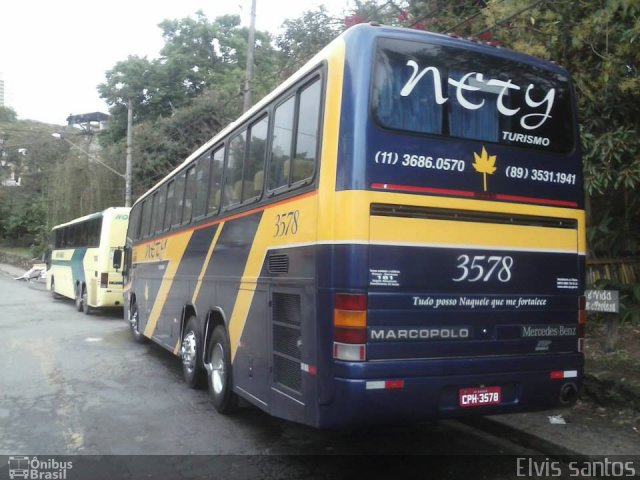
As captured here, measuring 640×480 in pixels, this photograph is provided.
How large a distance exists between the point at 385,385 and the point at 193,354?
415cm

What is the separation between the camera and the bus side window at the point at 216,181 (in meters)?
7.07

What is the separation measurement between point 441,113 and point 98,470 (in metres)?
4.04

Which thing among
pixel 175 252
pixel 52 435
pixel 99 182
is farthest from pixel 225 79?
pixel 52 435

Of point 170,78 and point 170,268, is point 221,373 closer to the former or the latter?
point 170,268

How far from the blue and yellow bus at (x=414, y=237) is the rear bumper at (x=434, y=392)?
0.01m

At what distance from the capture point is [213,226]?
704 cm

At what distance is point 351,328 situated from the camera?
418 centimetres

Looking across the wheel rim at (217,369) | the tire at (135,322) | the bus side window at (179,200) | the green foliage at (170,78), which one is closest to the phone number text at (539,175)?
the wheel rim at (217,369)

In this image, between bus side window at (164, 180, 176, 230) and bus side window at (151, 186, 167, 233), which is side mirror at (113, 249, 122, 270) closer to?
bus side window at (151, 186, 167, 233)

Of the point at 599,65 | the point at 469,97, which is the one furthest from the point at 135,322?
the point at 599,65

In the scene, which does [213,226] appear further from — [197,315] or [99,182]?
[99,182]

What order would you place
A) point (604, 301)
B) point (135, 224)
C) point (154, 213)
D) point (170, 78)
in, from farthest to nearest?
1. point (170, 78)
2. point (135, 224)
3. point (154, 213)
4. point (604, 301)

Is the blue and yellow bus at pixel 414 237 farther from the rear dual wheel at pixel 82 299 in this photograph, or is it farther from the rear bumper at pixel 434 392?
the rear dual wheel at pixel 82 299

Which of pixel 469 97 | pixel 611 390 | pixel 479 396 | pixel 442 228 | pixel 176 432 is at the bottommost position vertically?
pixel 176 432
